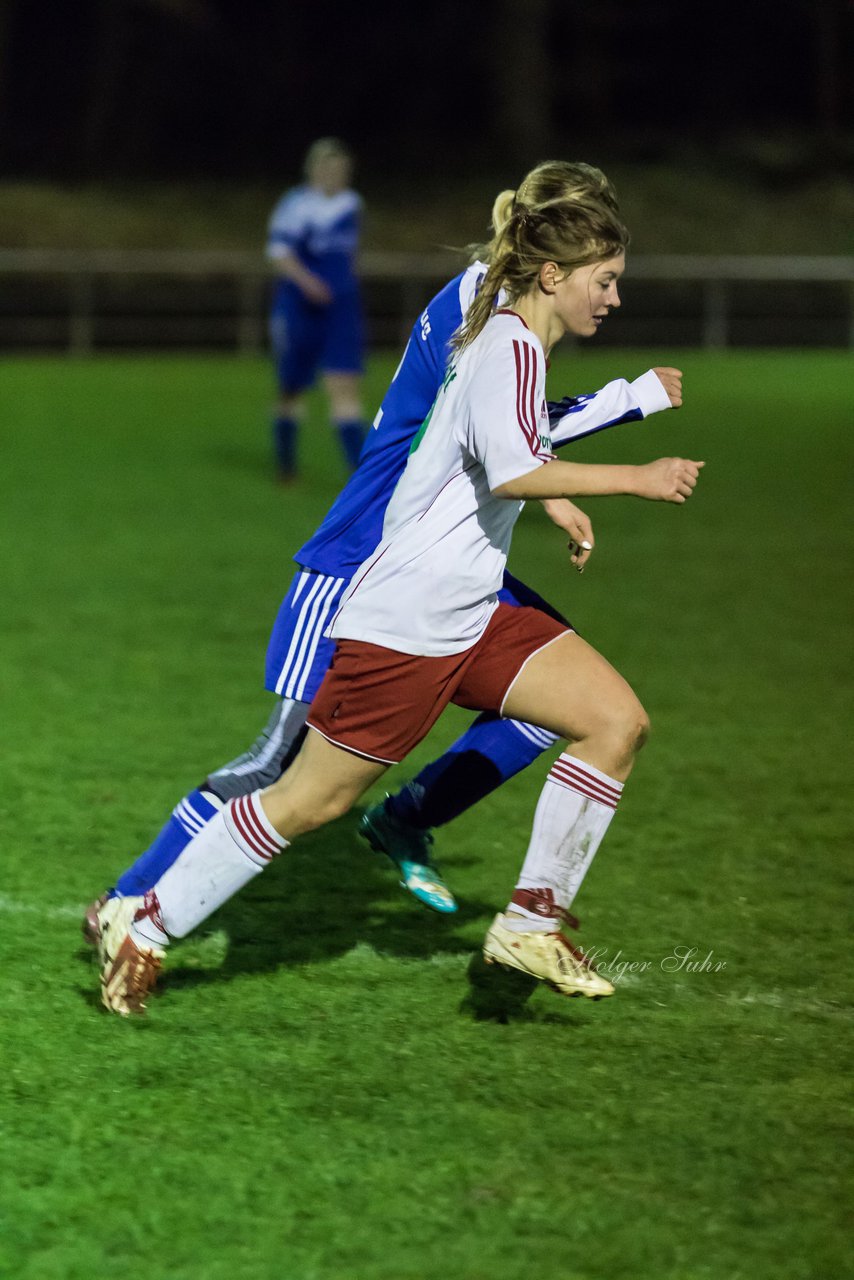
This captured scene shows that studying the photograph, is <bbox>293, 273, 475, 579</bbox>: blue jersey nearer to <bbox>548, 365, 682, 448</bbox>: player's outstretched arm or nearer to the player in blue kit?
the player in blue kit

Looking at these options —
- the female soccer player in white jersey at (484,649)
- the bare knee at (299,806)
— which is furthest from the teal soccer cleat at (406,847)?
the bare knee at (299,806)

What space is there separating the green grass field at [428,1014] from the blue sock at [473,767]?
31cm

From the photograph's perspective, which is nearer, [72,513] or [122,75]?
[72,513]

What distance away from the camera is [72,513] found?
11297 millimetres

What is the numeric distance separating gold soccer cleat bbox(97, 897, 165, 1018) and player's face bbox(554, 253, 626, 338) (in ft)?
4.66

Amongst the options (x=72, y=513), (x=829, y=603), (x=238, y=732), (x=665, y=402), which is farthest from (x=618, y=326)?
(x=665, y=402)

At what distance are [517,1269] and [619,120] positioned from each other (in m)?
35.4

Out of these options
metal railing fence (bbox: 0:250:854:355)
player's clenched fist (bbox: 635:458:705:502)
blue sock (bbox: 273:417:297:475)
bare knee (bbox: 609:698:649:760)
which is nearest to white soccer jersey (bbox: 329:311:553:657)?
player's clenched fist (bbox: 635:458:705:502)

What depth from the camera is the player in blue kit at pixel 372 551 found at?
150 inches

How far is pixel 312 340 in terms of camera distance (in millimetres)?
12070

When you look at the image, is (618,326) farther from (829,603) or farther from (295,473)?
(829,603)

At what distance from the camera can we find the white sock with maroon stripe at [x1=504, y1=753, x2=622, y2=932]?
3.78 metres

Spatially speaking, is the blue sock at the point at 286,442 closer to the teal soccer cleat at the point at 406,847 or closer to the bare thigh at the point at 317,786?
the teal soccer cleat at the point at 406,847

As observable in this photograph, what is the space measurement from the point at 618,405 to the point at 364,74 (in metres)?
34.4
